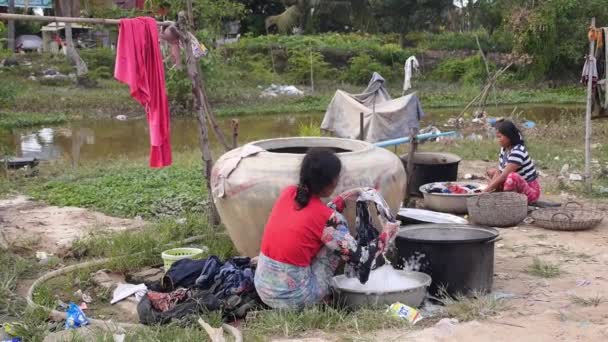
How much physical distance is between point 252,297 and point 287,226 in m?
0.60

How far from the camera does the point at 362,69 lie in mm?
25984

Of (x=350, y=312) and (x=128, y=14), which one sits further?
(x=128, y=14)

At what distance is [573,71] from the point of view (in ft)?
83.7

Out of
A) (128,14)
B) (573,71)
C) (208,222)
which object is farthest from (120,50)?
(573,71)

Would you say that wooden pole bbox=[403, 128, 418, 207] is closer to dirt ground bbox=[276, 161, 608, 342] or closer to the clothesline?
dirt ground bbox=[276, 161, 608, 342]

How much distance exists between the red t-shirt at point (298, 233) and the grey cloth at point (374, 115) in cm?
695

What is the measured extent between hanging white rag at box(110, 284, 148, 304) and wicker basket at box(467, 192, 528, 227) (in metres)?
3.10

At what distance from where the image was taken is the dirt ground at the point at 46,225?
6.17 metres

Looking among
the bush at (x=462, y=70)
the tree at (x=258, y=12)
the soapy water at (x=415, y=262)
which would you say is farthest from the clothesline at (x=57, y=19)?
the tree at (x=258, y=12)

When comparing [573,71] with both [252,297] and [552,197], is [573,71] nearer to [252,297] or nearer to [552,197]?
[552,197]

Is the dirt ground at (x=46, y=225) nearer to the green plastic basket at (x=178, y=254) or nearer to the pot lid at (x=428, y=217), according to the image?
the green plastic basket at (x=178, y=254)

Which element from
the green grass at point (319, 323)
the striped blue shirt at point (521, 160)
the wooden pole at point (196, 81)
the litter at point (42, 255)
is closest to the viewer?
the green grass at point (319, 323)

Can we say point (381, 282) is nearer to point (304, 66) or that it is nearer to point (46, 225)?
point (46, 225)

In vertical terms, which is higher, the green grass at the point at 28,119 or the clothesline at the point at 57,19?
the clothesline at the point at 57,19
